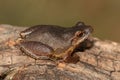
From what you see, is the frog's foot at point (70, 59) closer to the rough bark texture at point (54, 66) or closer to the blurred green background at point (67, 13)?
the rough bark texture at point (54, 66)

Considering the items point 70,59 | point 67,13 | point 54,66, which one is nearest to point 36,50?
point 54,66

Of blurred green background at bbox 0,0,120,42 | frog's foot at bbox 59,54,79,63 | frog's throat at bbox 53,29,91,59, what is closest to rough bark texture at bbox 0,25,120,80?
frog's foot at bbox 59,54,79,63

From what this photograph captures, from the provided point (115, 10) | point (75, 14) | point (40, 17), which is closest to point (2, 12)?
point (40, 17)

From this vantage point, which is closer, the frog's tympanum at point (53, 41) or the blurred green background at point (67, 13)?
the frog's tympanum at point (53, 41)

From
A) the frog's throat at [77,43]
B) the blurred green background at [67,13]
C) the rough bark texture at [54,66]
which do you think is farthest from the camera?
the blurred green background at [67,13]

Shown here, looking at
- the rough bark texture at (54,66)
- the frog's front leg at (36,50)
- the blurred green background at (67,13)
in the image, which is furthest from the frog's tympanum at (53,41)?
the blurred green background at (67,13)

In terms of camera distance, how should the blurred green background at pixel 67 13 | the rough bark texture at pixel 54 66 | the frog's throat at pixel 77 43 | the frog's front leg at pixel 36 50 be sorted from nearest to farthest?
the rough bark texture at pixel 54 66, the frog's front leg at pixel 36 50, the frog's throat at pixel 77 43, the blurred green background at pixel 67 13

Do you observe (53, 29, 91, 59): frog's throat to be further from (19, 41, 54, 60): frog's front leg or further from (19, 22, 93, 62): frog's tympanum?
(19, 41, 54, 60): frog's front leg
